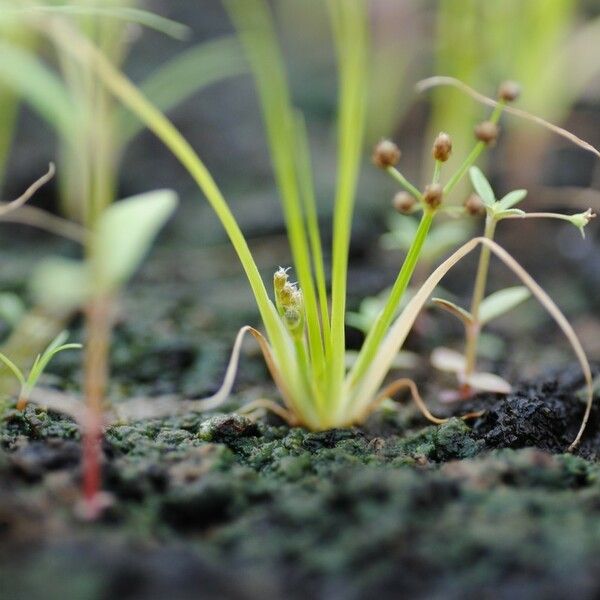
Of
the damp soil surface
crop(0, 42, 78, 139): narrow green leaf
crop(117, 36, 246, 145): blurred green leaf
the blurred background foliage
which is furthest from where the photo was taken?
crop(117, 36, 246, 145): blurred green leaf

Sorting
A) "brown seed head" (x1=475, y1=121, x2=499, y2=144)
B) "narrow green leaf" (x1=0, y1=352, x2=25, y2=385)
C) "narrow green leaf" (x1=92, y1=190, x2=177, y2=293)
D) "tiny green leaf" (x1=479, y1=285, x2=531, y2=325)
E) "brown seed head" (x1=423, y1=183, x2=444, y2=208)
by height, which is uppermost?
"brown seed head" (x1=475, y1=121, x2=499, y2=144)

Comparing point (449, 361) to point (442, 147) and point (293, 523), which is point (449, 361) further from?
point (293, 523)

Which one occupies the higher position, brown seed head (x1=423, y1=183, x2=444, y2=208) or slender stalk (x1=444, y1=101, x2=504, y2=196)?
slender stalk (x1=444, y1=101, x2=504, y2=196)

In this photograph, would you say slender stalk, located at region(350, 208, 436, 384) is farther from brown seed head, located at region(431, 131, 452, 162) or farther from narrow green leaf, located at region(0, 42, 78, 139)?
narrow green leaf, located at region(0, 42, 78, 139)

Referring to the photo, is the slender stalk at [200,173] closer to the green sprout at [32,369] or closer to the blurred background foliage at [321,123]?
the green sprout at [32,369]

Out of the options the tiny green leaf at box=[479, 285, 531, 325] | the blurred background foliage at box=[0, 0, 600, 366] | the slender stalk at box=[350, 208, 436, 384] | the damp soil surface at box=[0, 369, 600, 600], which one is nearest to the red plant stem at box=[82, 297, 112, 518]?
the damp soil surface at box=[0, 369, 600, 600]

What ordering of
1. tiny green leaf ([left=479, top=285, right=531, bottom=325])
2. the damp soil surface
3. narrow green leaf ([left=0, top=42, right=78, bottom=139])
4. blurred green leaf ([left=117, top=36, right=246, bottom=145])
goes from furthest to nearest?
1. blurred green leaf ([left=117, top=36, right=246, bottom=145])
2. narrow green leaf ([left=0, top=42, right=78, bottom=139])
3. tiny green leaf ([left=479, top=285, right=531, bottom=325])
4. the damp soil surface
